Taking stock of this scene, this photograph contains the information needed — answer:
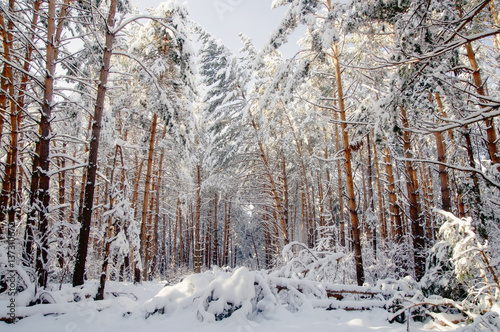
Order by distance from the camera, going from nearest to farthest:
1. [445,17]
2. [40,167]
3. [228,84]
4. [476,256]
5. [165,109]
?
[476,256]
[445,17]
[40,167]
[165,109]
[228,84]

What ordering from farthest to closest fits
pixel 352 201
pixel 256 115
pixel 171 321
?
pixel 256 115 < pixel 352 201 < pixel 171 321

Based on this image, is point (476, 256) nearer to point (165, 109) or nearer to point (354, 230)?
point (354, 230)

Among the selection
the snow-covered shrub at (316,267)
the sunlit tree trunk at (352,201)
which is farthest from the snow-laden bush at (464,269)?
the sunlit tree trunk at (352,201)

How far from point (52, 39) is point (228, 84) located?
7.49 m

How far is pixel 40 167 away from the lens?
17.3 ft

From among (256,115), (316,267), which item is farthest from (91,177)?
(256,115)

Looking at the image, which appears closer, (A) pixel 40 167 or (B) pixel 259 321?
(B) pixel 259 321

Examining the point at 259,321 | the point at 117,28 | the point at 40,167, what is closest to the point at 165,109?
the point at 117,28

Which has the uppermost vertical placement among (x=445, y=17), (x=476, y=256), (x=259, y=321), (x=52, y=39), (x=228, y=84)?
(x=228, y=84)

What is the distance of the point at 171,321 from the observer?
3.24 m

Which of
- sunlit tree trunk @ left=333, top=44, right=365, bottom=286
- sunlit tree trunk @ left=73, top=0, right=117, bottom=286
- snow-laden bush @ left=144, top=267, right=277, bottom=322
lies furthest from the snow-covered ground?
sunlit tree trunk @ left=333, top=44, right=365, bottom=286

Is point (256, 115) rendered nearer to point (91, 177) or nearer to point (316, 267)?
point (316, 267)

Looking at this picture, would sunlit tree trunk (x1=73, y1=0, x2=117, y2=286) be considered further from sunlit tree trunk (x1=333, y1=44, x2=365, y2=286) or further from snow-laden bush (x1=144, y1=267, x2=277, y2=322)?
sunlit tree trunk (x1=333, y1=44, x2=365, y2=286)

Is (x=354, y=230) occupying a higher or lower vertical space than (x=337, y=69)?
lower
